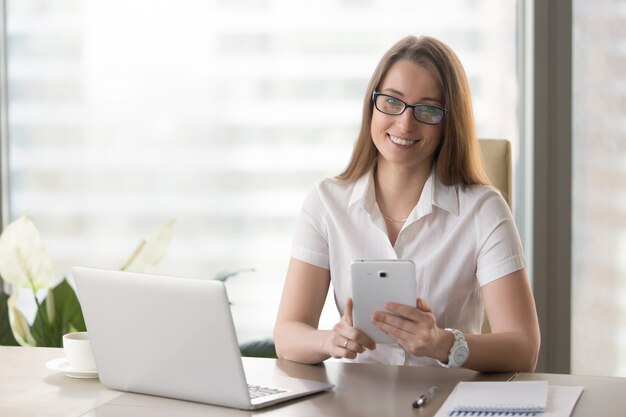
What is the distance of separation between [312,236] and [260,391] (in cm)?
63

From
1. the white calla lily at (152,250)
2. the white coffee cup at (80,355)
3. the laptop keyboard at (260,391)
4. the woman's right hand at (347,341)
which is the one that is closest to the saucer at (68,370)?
the white coffee cup at (80,355)

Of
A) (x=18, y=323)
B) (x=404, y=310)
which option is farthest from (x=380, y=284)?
(x=18, y=323)

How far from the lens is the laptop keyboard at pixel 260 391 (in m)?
1.46

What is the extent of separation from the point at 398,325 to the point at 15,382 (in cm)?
70

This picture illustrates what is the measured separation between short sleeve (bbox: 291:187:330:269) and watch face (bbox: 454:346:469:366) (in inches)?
18.5

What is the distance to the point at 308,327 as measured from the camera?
6.27 feet

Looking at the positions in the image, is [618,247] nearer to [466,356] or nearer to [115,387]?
[466,356]

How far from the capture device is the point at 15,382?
5.27ft

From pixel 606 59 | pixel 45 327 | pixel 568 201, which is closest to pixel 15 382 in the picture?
pixel 45 327

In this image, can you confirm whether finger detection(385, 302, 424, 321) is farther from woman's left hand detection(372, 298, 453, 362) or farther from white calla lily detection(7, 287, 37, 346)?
white calla lily detection(7, 287, 37, 346)

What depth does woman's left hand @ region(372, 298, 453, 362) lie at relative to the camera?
161 cm

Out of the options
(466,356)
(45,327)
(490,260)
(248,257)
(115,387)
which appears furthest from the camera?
(248,257)

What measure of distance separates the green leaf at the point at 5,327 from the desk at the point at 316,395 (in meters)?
1.18

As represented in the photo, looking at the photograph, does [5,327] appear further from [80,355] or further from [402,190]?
[402,190]
